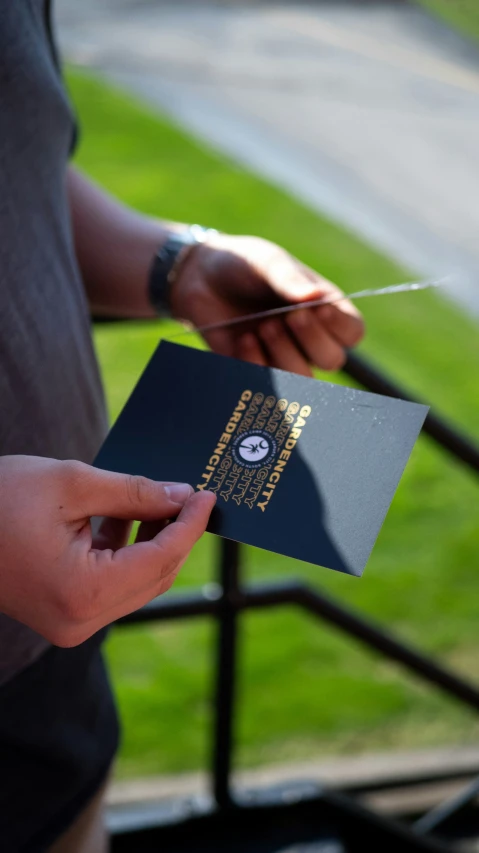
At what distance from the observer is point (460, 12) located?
11414 mm

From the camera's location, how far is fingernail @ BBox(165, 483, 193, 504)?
81 cm

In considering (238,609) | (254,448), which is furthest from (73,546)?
(238,609)

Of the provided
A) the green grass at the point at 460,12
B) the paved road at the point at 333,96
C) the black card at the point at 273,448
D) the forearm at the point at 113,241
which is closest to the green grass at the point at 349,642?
the forearm at the point at 113,241

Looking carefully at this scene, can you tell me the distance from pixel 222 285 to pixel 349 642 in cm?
213

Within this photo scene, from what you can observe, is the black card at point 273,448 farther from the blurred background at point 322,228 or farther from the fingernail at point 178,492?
A: the blurred background at point 322,228

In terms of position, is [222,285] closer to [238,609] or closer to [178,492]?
[178,492]

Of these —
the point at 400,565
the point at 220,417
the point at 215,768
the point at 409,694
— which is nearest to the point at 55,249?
the point at 220,417

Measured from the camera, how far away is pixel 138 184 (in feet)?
20.7

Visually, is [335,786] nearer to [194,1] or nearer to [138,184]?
[138,184]

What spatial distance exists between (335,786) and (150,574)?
158 centimetres

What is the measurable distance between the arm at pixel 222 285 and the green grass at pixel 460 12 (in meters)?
10.7

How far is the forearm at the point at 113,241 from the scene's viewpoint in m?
1.24

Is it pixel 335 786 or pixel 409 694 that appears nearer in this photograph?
pixel 335 786

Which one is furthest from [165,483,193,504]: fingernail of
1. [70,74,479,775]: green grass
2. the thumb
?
[70,74,479,775]: green grass
